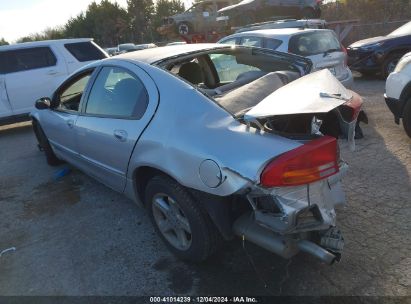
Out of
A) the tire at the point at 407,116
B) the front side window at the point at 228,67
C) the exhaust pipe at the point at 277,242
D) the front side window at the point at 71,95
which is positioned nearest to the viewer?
the exhaust pipe at the point at 277,242

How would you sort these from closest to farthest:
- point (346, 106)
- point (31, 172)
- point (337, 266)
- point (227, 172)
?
point (227, 172) < point (346, 106) < point (337, 266) < point (31, 172)

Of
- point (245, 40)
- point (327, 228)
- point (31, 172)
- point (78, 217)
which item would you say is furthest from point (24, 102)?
point (327, 228)

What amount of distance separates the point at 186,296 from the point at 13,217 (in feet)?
8.53

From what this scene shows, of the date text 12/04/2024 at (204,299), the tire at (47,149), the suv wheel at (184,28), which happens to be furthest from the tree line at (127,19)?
the date text 12/04/2024 at (204,299)

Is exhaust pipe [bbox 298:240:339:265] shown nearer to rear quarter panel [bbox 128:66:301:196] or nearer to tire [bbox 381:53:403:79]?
rear quarter panel [bbox 128:66:301:196]

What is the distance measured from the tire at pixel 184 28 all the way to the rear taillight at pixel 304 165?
20.4 m

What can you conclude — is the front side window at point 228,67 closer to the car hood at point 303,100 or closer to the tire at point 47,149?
the car hood at point 303,100

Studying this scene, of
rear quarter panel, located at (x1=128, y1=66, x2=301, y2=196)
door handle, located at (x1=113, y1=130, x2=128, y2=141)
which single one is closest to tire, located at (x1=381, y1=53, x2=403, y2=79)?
rear quarter panel, located at (x1=128, y1=66, x2=301, y2=196)

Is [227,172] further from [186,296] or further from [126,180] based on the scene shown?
[126,180]

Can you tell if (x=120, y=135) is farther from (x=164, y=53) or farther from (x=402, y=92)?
(x=402, y=92)

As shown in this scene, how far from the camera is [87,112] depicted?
4020mm

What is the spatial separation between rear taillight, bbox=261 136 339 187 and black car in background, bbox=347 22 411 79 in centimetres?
832

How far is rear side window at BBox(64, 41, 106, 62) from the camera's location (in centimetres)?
913

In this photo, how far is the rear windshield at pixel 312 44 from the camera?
7.19m
